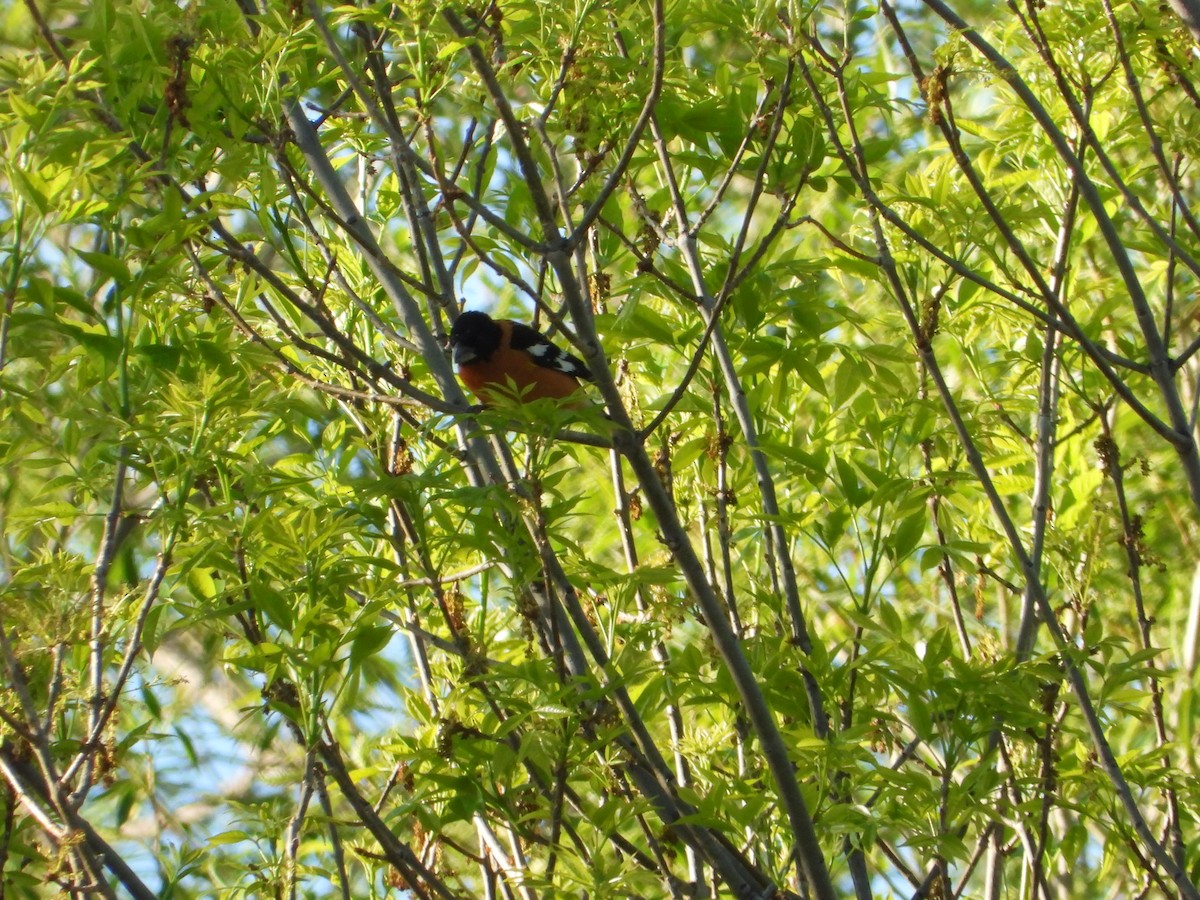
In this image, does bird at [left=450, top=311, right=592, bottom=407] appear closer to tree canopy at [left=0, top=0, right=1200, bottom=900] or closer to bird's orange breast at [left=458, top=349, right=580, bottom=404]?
bird's orange breast at [left=458, top=349, right=580, bottom=404]

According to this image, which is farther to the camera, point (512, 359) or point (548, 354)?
point (512, 359)

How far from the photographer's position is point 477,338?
4.77m

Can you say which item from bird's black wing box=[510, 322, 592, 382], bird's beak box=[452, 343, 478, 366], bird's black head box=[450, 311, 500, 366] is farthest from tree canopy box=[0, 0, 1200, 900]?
bird's black wing box=[510, 322, 592, 382]

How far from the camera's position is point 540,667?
2498 mm

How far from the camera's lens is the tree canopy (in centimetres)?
241

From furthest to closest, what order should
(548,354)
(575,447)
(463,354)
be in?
(548,354), (463,354), (575,447)

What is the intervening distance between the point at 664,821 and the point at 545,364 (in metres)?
2.25

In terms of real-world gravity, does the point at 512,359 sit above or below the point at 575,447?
above

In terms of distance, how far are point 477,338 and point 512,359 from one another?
0.21m

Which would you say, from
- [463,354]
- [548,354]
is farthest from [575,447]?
[548,354]

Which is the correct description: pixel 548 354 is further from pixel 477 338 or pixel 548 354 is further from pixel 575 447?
pixel 575 447

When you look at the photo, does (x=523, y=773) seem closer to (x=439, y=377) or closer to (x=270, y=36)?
(x=439, y=377)

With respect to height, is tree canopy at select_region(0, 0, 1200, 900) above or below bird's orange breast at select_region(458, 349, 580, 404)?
below

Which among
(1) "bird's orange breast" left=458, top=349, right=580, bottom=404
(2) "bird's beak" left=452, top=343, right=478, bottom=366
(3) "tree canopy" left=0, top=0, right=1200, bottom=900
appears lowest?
(3) "tree canopy" left=0, top=0, right=1200, bottom=900
